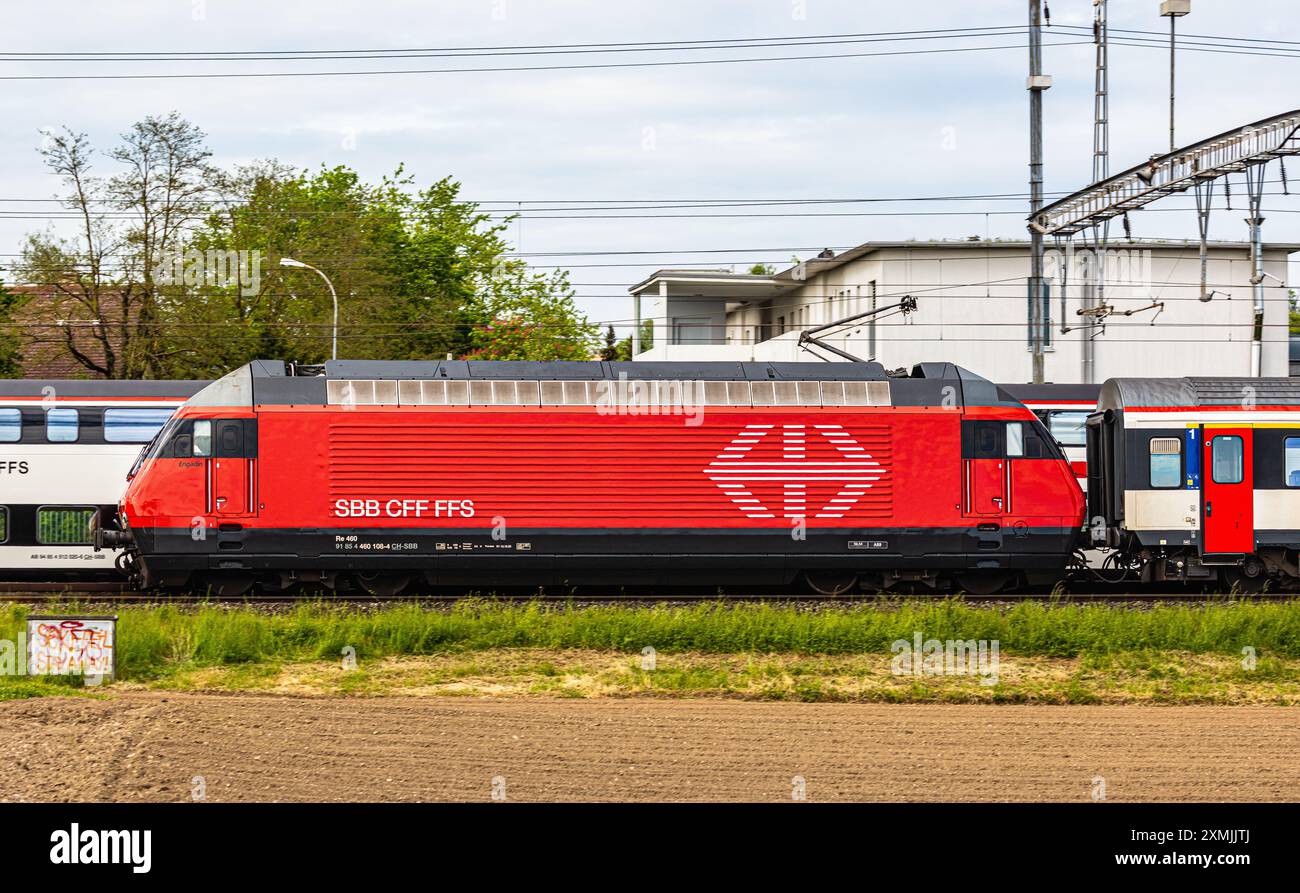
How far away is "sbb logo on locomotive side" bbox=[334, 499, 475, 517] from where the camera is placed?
66.1ft

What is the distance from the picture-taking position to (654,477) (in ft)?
68.0

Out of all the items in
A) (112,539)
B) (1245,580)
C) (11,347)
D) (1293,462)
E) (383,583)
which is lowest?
(1245,580)

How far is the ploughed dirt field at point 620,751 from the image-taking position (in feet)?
32.5

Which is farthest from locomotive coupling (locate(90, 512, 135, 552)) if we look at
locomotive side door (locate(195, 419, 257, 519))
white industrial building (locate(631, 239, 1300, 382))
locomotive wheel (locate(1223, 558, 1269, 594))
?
white industrial building (locate(631, 239, 1300, 382))

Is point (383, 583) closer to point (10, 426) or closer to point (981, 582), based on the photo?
point (10, 426)

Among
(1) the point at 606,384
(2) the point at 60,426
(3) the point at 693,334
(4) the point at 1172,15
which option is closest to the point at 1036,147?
(4) the point at 1172,15

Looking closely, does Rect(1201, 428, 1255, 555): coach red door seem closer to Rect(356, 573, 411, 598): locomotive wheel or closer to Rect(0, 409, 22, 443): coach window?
Rect(356, 573, 411, 598): locomotive wheel

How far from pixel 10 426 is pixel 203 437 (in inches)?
224

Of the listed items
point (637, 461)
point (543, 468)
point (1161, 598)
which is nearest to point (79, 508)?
point (543, 468)

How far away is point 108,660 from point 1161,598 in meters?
16.0

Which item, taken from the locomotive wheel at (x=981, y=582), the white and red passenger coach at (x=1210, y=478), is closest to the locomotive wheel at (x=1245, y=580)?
the white and red passenger coach at (x=1210, y=478)

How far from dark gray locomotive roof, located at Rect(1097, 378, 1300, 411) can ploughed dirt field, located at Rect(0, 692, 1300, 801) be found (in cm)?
891

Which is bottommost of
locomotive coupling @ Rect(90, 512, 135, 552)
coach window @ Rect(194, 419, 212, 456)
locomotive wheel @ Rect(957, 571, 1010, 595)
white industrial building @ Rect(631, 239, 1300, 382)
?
locomotive wheel @ Rect(957, 571, 1010, 595)

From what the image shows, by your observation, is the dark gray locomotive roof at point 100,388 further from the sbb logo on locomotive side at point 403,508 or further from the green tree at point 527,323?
the green tree at point 527,323
